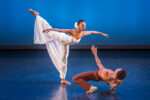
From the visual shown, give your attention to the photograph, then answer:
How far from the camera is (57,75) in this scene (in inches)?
195

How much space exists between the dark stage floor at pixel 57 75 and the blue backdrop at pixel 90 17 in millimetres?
460

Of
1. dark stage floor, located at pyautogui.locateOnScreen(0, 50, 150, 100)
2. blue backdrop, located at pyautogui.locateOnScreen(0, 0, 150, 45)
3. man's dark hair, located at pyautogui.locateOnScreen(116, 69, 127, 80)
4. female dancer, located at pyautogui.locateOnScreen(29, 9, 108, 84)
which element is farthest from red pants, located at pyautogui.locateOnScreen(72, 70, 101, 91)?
blue backdrop, located at pyautogui.locateOnScreen(0, 0, 150, 45)

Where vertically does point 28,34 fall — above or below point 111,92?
above

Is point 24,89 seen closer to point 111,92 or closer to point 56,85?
point 56,85

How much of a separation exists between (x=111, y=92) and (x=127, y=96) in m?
0.25

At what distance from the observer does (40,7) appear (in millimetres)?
7551

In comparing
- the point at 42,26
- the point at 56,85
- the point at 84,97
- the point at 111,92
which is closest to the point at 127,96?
the point at 111,92

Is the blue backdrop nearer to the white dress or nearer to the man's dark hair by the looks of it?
the white dress

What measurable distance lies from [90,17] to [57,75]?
309 cm

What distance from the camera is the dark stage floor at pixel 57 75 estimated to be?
3.75m

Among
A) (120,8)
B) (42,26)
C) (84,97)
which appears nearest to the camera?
(84,97)

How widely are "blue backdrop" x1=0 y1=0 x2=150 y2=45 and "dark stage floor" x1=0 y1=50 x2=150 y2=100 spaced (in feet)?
1.51

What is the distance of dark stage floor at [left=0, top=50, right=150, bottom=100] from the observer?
3748 millimetres

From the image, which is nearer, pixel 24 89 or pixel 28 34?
pixel 24 89
